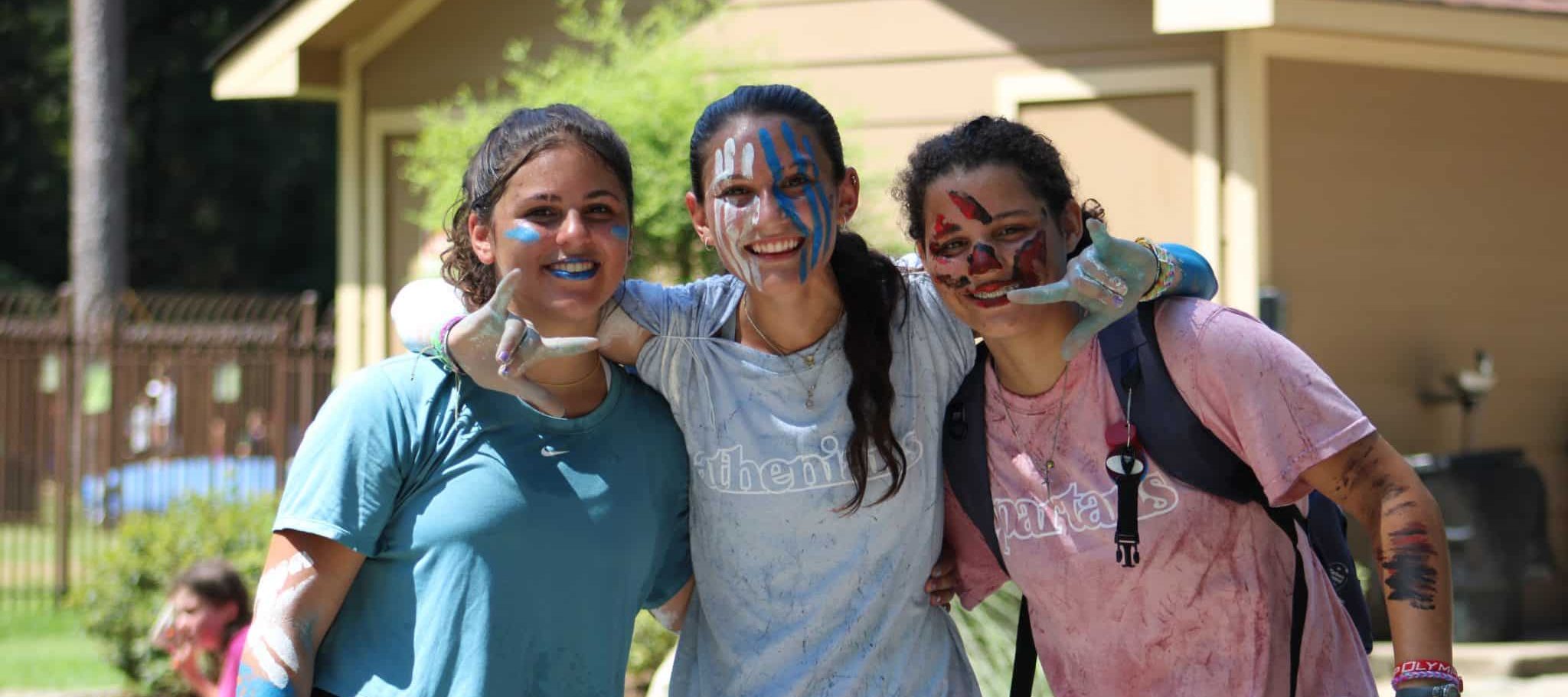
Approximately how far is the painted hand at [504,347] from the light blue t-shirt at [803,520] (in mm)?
342

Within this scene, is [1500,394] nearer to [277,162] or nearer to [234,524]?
[234,524]

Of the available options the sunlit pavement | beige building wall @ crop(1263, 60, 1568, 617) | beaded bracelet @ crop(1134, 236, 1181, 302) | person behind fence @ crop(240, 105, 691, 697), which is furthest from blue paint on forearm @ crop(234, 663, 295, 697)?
beige building wall @ crop(1263, 60, 1568, 617)

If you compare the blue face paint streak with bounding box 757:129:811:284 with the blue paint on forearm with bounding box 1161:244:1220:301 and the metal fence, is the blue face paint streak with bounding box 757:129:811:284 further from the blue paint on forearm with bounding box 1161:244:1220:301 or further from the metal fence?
the metal fence

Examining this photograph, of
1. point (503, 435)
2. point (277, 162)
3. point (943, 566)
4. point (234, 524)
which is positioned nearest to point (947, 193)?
point (943, 566)

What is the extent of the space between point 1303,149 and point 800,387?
5634 mm

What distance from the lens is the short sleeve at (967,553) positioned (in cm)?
299

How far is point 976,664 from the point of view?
4.68 meters

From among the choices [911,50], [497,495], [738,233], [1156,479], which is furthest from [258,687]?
[911,50]

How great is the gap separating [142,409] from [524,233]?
11.0 meters

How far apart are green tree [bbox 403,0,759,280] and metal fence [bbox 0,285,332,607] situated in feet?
14.3

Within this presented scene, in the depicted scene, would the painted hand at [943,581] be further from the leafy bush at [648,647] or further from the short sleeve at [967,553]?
the leafy bush at [648,647]

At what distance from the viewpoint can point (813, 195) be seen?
9.51 feet

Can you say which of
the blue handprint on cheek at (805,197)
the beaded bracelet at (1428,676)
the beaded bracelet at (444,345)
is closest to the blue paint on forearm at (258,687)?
the beaded bracelet at (444,345)

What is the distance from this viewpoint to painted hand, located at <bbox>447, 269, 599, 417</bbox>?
8.48ft
